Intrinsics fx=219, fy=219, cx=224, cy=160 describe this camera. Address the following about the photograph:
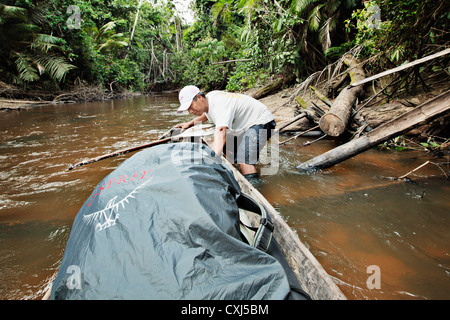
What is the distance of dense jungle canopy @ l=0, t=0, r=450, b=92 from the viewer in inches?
144

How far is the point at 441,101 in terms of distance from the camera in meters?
2.11

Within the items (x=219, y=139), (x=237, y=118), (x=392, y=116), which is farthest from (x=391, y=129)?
(x=392, y=116)

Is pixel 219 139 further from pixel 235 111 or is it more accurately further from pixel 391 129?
pixel 391 129

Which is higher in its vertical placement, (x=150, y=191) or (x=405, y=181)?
(x=150, y=191)

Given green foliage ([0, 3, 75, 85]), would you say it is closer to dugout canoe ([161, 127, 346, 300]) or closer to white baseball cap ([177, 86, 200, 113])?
white baseball cap ([177, 86, 200, 113])

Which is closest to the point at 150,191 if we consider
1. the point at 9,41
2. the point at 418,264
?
the point at 418,264

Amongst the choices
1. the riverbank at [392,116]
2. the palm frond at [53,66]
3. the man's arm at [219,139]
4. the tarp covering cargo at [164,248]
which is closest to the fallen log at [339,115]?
the riverbank at [392,116]

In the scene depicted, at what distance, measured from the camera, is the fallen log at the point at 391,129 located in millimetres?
2113

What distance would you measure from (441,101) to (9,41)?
15.2m

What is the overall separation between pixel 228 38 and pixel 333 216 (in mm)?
12565

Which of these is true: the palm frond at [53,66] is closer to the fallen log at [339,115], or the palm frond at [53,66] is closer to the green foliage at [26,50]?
the green foliage at [26,50]

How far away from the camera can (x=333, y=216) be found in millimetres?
1996
